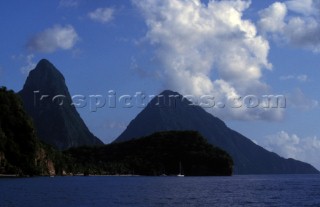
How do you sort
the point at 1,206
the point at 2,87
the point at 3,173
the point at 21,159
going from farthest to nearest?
→ the point at 2,87 → the point at 21,159 → the point at 3,173 → the point at 1,206

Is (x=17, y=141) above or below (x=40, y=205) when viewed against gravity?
above

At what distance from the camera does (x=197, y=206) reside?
70.4m

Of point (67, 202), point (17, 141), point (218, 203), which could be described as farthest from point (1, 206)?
point (17, 141)

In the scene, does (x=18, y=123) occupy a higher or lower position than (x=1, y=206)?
higher

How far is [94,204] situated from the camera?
68438 millimetres

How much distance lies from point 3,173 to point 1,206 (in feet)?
374

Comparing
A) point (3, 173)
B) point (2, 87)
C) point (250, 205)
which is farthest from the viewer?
point (2, 87)

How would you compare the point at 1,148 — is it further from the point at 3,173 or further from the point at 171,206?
the point at 171,206

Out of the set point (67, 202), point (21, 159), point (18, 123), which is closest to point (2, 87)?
point (18, 123)

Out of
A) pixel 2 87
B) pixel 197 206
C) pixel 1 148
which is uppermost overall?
pixel 2 87

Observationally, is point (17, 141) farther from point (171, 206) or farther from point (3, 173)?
point (171, 206)

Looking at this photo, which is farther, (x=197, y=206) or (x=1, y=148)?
(x=1, y=148)

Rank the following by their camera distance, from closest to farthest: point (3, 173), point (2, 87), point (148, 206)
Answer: point (148, 206) < point (3, 173) < point (2, 87)

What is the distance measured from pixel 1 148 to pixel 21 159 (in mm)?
13242
